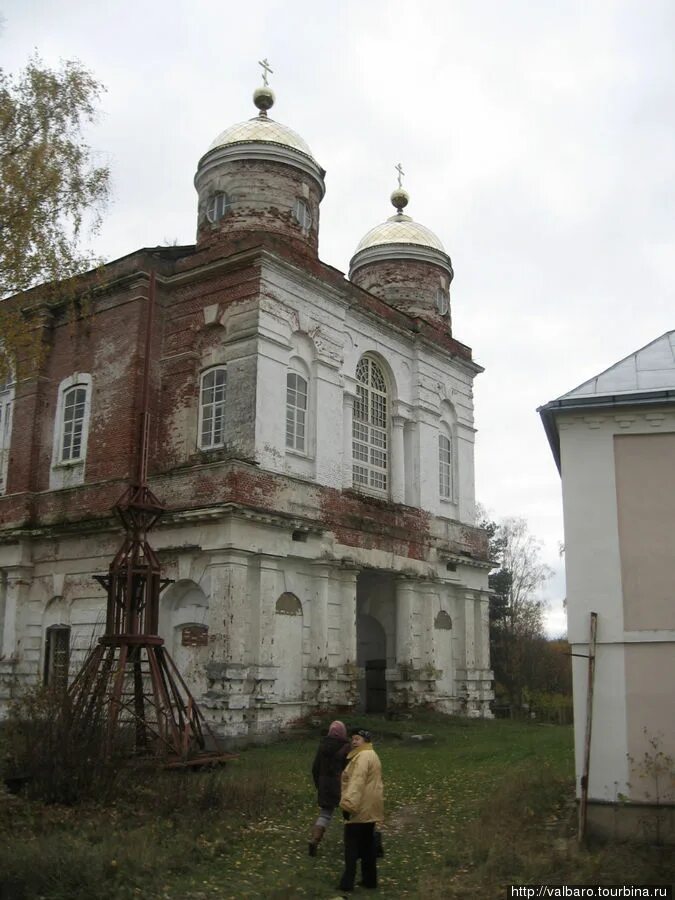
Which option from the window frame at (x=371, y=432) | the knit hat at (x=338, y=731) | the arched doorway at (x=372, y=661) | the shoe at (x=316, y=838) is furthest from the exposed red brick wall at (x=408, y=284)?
Result: the shoe at (x=316, y=838)

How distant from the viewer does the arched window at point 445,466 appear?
85.0ft

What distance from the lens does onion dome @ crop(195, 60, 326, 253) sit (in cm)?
2244

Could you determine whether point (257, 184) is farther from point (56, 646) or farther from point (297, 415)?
point (56, 646)

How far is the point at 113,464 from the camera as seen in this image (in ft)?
68.3

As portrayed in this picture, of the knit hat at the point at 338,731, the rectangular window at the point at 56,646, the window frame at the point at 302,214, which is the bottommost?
the knit hat at the point at 338,731

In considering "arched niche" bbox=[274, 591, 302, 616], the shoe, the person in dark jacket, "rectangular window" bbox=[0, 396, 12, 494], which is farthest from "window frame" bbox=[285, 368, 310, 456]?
the shoe

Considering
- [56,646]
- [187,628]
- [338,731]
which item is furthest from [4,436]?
[338,731]

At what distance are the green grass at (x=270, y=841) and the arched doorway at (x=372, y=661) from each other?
10.0m

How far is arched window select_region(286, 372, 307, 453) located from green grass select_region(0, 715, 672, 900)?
344 inches

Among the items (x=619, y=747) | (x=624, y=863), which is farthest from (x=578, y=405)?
(x=624, y=863)

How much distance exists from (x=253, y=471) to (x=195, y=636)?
360 cm

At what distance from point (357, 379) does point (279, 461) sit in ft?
15.4

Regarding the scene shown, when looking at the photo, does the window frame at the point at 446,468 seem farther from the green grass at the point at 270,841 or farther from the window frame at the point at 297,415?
the green grass at the point at 270,841

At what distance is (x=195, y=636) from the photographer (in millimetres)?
18812
